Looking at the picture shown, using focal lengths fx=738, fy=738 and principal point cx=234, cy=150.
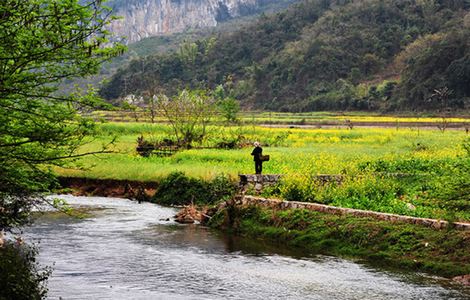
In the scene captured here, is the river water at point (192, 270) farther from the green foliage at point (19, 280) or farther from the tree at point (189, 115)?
the tree at point (189, 115)

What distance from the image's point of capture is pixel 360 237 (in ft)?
81.6

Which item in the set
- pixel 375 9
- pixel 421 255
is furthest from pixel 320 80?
pixel 421 255

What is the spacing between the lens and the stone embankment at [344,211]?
2357 cm

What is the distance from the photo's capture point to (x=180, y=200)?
1459 inches

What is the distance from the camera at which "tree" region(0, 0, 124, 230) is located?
13.6 metres

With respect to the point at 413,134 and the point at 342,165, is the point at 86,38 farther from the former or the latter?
the point at 413,134

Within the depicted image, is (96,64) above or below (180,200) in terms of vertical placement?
above

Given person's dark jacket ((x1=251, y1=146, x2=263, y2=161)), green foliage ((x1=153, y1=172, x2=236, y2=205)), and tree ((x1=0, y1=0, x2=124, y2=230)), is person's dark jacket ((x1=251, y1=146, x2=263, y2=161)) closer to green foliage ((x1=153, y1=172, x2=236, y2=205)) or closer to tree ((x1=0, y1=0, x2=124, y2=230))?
green foliage ((x1=153, y1=172, x2=236, y2=205))

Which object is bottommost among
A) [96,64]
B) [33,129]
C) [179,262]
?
[179,262]

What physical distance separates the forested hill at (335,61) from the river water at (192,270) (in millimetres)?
86436

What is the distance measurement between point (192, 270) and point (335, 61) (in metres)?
124

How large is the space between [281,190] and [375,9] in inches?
5202

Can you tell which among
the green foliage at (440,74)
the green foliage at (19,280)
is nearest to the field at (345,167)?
the green foliage at (19,280)

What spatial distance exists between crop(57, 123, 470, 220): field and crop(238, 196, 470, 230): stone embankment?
1.38ft
